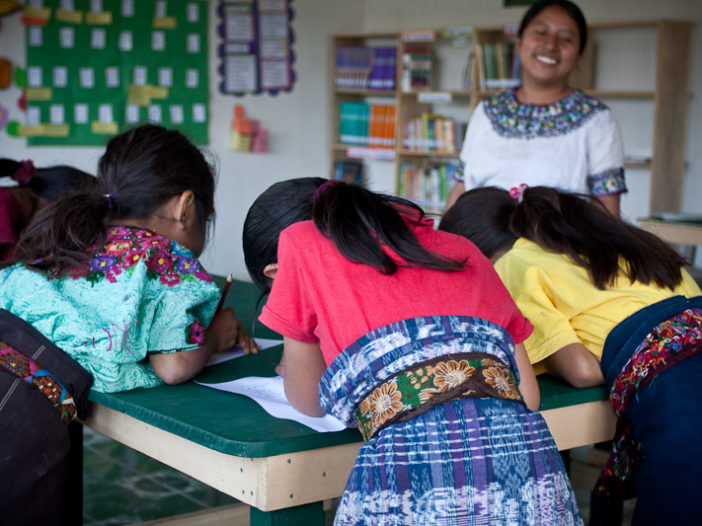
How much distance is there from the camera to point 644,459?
4.66 ft

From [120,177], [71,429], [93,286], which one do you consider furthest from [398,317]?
[71,429]

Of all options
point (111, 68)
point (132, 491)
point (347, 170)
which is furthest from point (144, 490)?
point (347, 170)

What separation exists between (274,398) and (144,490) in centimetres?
173

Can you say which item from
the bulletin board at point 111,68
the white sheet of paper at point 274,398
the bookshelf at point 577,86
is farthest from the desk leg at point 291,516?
the bulletin board at point 111,68

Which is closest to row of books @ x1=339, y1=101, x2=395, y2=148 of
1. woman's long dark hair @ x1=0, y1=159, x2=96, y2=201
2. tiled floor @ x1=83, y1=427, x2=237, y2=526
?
tiled floor @ x1=83, y1=427, x2=237, y2=526

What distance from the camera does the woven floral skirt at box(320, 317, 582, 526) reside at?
3.34ft

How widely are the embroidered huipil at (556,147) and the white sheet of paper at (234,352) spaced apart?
1.13 m

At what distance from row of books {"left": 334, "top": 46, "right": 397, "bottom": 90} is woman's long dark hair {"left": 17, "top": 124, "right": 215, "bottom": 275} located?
4.40 m

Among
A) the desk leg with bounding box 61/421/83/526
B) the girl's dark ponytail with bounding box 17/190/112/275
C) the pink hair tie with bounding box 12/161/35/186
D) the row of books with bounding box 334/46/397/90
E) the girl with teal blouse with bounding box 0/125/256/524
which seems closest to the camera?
the girl with teal blouse with bounding box 0/125/256/524

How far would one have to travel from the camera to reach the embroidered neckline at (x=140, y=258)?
4.51 feet

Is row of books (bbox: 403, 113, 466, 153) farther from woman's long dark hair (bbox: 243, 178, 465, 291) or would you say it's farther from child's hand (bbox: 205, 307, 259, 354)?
woman's long dark hair (bbox: 243, 178, 465, 291)

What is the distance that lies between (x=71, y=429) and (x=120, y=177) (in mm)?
633

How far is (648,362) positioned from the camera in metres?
1.41

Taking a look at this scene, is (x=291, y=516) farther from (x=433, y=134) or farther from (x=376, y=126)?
(x=376, y=126)
